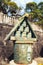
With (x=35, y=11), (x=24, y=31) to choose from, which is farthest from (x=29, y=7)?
(x=24, y=31)

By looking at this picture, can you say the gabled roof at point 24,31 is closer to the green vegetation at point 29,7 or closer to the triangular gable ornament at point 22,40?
the triangular gable ornament at point 22,40

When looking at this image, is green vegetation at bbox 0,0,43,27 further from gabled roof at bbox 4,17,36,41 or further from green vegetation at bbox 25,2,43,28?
gabled roof at bbox 4,17,36,41

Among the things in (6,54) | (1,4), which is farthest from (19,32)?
(1,4)

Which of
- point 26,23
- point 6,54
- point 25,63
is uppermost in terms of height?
point 26,23

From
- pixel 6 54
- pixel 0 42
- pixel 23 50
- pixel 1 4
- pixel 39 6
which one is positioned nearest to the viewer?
pixel 23 50

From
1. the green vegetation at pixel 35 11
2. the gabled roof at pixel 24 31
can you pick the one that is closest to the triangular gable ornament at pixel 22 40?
the gabled roof at pixel 24 31

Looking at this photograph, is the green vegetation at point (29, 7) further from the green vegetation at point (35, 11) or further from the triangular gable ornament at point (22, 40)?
the triangular gable ornament at point (22, 40)

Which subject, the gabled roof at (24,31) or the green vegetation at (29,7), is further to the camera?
the green vegetation at (29,7)

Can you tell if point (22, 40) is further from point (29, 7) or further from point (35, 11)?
point (29, 7)

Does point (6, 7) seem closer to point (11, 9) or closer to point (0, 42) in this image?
point (11, 9)

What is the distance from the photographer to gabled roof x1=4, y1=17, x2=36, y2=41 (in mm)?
3248

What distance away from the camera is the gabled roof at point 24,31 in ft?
10.7

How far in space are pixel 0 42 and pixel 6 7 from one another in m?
19.0

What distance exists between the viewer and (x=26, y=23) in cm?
331
